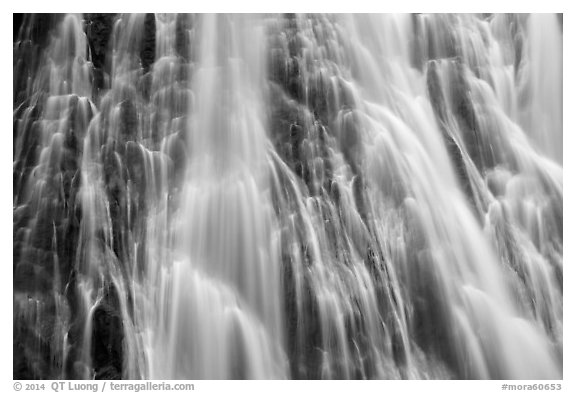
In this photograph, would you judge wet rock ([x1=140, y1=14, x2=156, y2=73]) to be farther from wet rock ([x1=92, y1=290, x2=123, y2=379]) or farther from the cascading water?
wet rock ([x1=92, y1=290, x2=123, y2=379])

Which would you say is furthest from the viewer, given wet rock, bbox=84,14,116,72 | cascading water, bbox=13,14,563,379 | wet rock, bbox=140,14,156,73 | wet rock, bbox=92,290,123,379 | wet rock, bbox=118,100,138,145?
wet rock, bbox=140,14,156,73

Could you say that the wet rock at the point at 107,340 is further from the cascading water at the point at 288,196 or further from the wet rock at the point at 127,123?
the wet rock at the point at 127,123

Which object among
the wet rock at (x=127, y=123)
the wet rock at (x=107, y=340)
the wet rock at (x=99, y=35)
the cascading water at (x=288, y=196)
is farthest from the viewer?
the wet rock at (x=99, y=35)

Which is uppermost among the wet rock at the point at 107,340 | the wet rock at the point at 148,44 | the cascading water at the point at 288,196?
the wet rock at the point at 148,44

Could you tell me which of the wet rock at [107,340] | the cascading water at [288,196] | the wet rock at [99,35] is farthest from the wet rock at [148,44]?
the wet rock at [107,340]

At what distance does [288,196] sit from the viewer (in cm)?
801

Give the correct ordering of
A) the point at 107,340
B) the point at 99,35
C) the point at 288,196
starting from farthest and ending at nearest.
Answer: the point at 99,35
the point at 288,196
the point at 107,340

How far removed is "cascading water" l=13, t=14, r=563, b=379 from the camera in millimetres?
7508

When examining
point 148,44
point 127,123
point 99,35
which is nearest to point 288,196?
point 127,123

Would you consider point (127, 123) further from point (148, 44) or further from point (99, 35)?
point (99, 35)

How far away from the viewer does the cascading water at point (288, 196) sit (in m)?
7.51

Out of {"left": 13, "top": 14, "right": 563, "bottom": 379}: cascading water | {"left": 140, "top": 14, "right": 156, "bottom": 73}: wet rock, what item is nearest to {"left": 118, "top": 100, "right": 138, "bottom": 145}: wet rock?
{"left": 13, "top": 14, "right": 563, "bottom": 379}: cascading water

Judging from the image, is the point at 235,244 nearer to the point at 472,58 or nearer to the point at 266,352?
the point at 266,352
